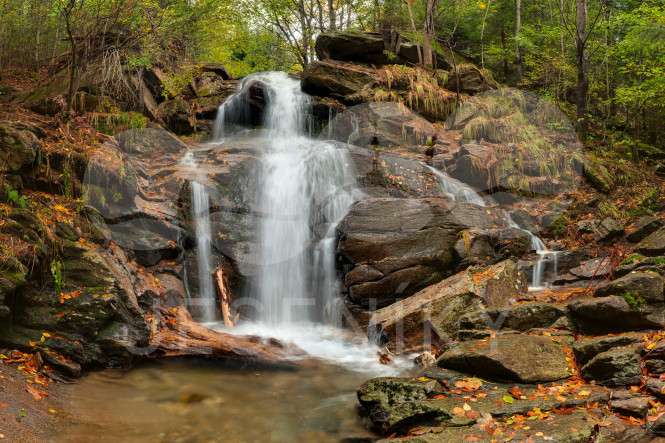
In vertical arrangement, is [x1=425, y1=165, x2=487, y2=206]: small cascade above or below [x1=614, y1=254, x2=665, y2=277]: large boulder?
above

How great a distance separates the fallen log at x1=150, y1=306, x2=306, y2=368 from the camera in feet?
20.7

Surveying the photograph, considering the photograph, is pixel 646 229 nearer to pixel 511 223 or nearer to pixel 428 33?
pixel 511 223

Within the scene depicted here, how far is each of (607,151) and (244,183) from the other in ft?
39.9

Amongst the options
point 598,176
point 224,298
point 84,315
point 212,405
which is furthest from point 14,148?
point 598,176

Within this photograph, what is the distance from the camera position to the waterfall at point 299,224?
9.23 metres

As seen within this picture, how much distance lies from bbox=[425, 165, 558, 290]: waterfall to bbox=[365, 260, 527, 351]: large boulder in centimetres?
169

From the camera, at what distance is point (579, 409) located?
366 cm

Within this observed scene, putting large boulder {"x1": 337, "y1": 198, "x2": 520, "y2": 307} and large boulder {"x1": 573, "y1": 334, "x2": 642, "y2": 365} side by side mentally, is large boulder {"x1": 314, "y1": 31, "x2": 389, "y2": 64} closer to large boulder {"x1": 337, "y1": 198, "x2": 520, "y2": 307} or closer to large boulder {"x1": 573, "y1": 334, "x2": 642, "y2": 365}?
large boulder {"x1": 337, "y1": 198, "x2": 520, "y2": 307}

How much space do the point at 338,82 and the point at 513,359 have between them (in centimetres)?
1199

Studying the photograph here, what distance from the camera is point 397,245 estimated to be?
8734mm

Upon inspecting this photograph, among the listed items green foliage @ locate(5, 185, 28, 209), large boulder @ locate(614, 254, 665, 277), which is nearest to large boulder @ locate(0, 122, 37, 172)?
green foliage @ locate(5, 185, 28, 209)

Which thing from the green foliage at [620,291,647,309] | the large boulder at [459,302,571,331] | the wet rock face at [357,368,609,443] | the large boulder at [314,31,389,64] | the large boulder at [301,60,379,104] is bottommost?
the wet rock face at [357,368,609,443]

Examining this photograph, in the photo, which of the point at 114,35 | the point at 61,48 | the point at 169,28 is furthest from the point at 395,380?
the point at 61,48

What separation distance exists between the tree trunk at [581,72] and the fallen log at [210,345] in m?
12.9
